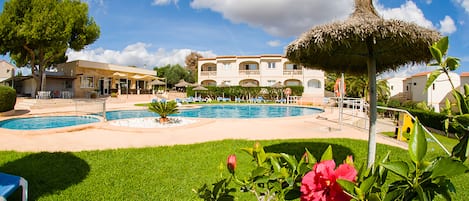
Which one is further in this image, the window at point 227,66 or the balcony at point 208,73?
the balcony at point 208,73

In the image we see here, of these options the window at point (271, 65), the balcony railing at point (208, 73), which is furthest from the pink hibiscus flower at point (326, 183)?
the balcony railing at point (208, 73)

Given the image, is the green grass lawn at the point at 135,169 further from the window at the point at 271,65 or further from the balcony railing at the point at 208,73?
the balcony railing at the point at 208,73

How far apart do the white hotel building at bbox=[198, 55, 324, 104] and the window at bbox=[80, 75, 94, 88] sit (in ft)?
49.3

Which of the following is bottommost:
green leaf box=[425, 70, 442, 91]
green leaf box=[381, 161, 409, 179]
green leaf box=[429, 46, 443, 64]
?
green leaf box=[381, 161, 409, 179]

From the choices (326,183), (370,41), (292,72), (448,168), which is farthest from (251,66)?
(448,168)

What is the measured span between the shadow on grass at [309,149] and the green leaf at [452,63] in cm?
527

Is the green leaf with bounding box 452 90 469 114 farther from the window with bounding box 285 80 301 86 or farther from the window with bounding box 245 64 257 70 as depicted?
the window with bounding box 245 64 257 70

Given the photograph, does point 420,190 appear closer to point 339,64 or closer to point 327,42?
point 327,42

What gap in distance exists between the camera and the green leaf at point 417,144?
688mm

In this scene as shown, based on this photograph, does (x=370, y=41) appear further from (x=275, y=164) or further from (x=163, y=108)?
(x=163, y=108)

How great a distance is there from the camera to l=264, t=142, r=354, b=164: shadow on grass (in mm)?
5984

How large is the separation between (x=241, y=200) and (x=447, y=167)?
3.27m

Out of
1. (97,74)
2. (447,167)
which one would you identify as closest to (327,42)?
(447,167)

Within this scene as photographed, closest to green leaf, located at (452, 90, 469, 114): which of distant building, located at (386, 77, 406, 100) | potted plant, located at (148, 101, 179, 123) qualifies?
potted plant, located at (148, 101, 179, 123)
